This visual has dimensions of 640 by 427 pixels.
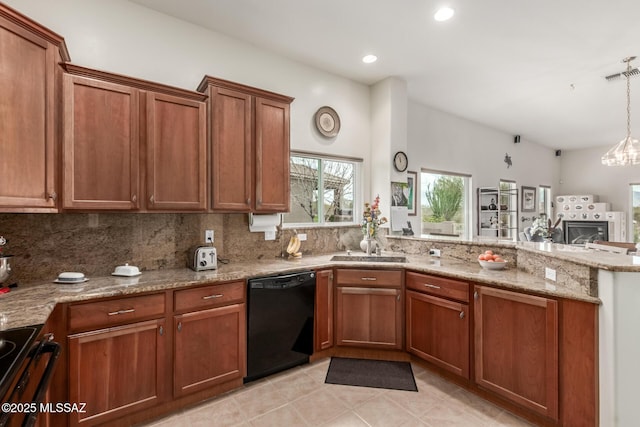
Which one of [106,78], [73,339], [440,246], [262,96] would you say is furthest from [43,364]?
[440,246]

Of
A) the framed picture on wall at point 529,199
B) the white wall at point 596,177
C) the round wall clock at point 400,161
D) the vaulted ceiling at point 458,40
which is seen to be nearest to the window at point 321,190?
the round wall clock at point 400,161

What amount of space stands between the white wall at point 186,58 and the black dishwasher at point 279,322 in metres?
1.62

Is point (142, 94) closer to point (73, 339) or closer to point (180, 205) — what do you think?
point (180, 205)

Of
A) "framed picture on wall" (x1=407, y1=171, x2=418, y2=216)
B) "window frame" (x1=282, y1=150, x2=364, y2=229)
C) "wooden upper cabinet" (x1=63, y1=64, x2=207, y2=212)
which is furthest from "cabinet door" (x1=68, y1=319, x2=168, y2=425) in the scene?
"framed picture on wall" (x1=407, y1=171, x2=418, y2=216)

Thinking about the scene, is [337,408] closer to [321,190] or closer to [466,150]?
[321,190]

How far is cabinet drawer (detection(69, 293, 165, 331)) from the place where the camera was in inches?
72.0

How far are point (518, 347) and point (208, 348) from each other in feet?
7.33

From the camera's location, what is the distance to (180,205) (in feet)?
7.90

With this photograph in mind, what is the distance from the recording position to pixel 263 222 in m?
3.09

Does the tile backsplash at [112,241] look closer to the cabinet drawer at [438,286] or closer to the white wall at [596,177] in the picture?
the cabinet drawer at [438,286]

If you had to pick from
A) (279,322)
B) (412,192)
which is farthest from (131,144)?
(412,192)

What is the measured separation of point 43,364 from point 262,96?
7.83 ft

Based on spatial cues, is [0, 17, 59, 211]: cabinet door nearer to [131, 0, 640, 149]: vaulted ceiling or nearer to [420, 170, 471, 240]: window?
[131, 0, 640, 149]: vaulted ceiling

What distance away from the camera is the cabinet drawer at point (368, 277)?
2.93m
